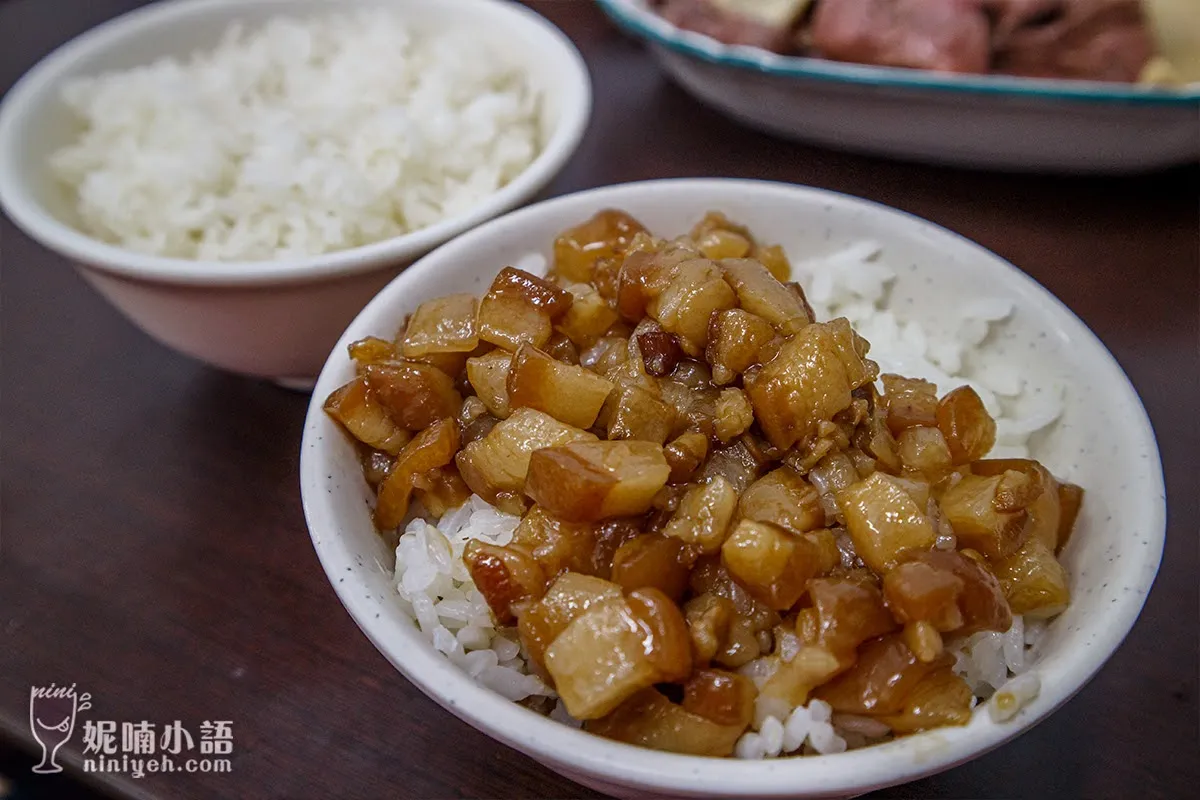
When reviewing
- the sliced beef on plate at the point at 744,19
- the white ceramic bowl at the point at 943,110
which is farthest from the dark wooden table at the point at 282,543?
the sliced beef on plate at the point at 744,19

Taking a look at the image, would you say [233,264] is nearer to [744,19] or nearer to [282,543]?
[282,543]

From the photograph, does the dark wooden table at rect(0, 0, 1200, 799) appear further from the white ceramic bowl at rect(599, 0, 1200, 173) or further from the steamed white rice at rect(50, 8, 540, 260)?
the steamed white rice at rect(50, 8, 540, 260)

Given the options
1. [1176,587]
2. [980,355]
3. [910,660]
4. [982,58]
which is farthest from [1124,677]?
[982,58]

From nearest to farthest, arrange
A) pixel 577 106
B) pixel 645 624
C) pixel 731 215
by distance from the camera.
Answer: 1. pixel 645 624
2. pixel 731 215
3. pixel 577 106

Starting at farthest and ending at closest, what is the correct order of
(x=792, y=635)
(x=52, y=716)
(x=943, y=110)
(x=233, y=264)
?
(x=943, y=110)
(x=233, y=264)
(x=52, y=716)
(x=792, y=635)

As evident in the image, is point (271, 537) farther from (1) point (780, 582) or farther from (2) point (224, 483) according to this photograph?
(1) point (780, 582)

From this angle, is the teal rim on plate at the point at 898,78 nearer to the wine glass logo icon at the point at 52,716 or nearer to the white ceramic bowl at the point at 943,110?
the white ceramic bowl at the point at 943,110

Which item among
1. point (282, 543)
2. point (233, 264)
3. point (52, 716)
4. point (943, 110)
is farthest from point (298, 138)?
point (943, 110)
